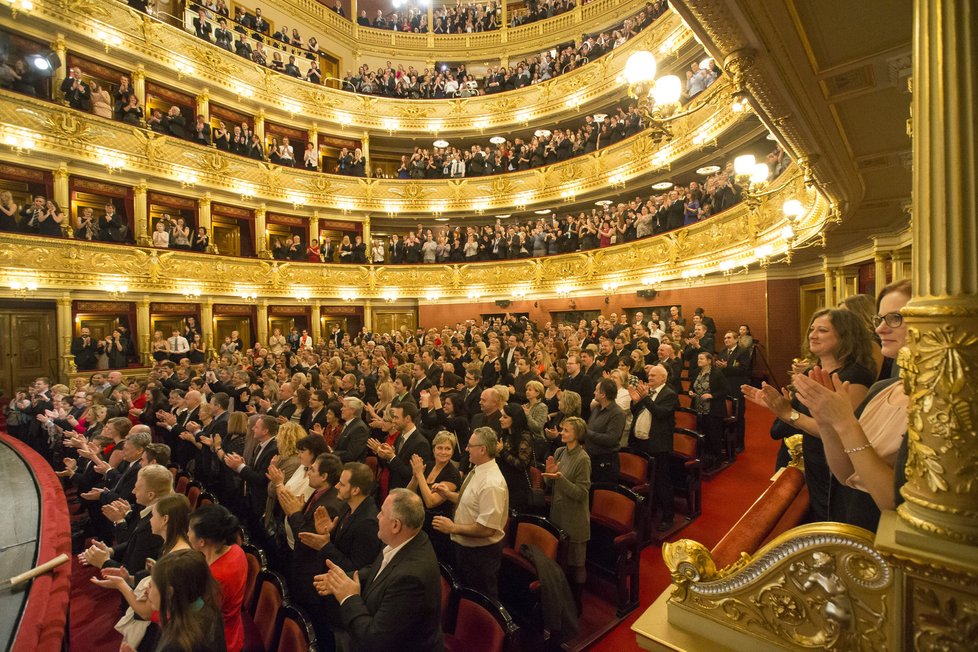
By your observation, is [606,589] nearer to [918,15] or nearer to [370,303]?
[918,15]

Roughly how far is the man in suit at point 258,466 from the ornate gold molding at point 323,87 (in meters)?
12.8

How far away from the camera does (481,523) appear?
2.77 m

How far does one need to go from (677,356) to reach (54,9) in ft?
→ 56.2

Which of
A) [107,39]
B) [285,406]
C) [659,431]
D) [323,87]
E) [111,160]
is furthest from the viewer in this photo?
[323,87]

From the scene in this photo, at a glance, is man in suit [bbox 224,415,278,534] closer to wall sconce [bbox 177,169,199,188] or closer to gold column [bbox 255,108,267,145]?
wall sconce [bbox 177,169,199,188]

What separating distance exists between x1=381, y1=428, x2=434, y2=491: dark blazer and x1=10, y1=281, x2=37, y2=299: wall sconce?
38.8 ft

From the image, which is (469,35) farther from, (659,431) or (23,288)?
(659,431)

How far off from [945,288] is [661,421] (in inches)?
147

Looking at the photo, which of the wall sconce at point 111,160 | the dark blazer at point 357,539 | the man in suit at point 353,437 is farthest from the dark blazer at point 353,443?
the wall sconce at point 111,160

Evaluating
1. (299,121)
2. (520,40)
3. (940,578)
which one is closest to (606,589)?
(940,578)

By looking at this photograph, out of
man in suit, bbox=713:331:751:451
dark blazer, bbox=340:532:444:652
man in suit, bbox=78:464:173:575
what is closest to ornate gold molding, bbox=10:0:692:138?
man in suit, bbox=713:331:751:451

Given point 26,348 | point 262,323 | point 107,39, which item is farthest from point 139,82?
point 26,348

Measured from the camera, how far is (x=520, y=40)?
63.9 feet

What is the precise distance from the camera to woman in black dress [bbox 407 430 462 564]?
3.11m
